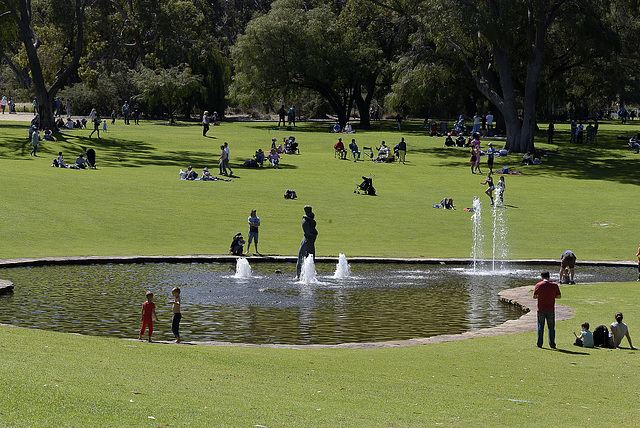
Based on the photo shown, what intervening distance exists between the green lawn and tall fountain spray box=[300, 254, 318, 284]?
19.2ft

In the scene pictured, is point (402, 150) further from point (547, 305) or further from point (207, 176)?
point (547, 305)

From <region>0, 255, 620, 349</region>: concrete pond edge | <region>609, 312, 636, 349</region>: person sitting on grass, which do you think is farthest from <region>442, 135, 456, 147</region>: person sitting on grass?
<region>609, 312, 636, 349</region>: person sitting on grass

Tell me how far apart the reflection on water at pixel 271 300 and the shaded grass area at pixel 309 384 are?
2.28 metres

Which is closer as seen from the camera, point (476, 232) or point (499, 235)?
point (499, 235)

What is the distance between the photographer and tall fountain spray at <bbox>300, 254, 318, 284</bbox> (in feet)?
80.0

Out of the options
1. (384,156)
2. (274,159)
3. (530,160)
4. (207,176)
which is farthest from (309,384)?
(530,160)

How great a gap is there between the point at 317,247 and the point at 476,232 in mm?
8887

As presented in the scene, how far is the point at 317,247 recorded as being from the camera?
31.1 m

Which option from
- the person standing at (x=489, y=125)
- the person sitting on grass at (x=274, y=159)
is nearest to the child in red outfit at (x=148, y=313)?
the person sitting on grass at (x=274, y=159)

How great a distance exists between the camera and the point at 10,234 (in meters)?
30.9

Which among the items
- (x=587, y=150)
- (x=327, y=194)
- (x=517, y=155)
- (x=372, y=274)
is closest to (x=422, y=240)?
(x=372, y=274)

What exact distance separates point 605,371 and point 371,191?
30.8 meters

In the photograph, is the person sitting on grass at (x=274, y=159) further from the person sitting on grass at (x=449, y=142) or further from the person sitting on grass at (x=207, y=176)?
the person sitting on grass at (x=449, y=142)

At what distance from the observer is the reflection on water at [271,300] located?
58.1ft
